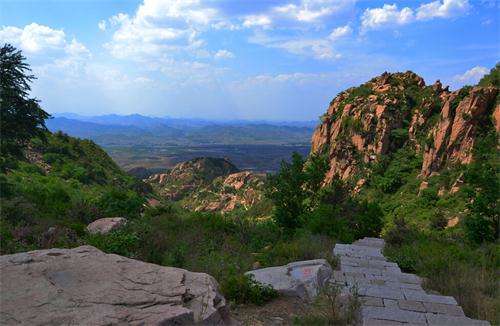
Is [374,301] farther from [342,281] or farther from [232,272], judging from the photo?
[232,272]

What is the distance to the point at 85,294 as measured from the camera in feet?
16.8

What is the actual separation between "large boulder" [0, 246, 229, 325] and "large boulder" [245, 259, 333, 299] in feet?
5.12

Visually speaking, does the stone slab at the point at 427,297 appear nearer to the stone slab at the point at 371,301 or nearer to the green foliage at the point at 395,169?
the stone slab at the point at 371,301

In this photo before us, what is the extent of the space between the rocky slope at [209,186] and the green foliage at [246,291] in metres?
56.3

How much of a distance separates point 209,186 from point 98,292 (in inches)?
3055

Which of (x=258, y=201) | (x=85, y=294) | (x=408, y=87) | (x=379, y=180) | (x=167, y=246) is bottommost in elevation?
(x=258, y=201)

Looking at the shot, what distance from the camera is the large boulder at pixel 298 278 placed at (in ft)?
23.2

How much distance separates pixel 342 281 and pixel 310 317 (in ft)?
6.78

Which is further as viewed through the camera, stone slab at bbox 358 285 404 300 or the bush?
the bush

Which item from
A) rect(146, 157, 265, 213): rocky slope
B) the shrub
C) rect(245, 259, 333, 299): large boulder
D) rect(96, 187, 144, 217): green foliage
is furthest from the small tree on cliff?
rect(146, 157, 265, 213): rocky slope

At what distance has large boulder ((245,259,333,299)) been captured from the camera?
707cm

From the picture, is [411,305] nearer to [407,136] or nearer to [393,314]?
[393,314]

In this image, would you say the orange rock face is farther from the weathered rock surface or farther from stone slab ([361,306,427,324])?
stone slab ([361,306,427,324])

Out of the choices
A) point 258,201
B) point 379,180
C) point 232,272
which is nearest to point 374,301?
point 232,272
